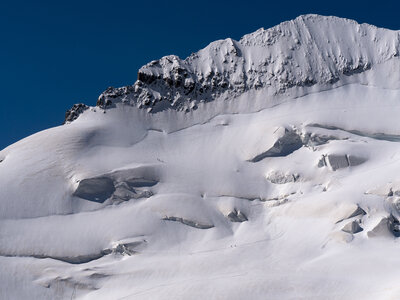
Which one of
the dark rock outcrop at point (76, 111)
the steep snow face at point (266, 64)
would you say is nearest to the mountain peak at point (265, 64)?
the steep snow face at point (266, 64)

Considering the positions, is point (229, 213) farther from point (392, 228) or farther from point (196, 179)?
point (392, 228)

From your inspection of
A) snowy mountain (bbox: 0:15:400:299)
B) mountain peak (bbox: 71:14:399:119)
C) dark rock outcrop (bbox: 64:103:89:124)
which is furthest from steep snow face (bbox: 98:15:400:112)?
dark rock outcrop (bbox: 64:103:89:124)

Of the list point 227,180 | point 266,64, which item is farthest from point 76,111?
point 266,64

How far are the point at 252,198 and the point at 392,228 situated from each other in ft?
46.7

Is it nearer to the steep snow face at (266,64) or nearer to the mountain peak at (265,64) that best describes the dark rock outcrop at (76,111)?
the mountain peak at (265,64)

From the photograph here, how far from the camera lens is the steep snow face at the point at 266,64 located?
77.7m

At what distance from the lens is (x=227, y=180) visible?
68.6m

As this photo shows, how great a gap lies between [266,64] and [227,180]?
18161 mm

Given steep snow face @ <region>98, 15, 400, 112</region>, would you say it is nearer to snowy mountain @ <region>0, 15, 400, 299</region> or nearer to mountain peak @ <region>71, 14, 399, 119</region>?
mountain peak @ <region>71, 14, 399, 119</region>

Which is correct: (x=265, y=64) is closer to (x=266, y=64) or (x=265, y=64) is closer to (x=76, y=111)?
(x=266, y=64)

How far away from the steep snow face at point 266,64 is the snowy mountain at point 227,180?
0.17m

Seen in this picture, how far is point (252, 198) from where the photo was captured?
6725 cm

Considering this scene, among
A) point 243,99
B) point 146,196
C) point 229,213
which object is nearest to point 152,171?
point 146,196

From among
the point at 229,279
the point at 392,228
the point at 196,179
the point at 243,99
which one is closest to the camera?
the point at 229,279
